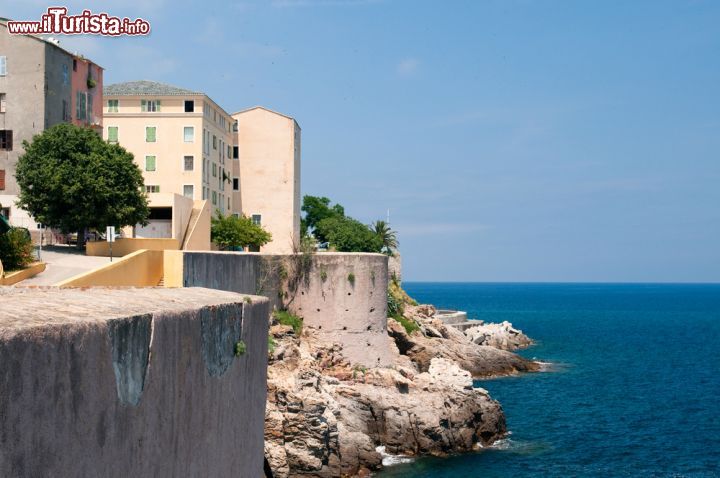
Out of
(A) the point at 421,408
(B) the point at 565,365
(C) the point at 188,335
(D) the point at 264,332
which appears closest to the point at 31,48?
(A) the point at 421,408

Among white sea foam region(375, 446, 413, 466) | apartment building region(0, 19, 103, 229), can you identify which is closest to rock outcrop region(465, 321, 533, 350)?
white sea foam region(375, 446, 413, 466)

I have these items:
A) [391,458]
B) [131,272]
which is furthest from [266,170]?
[131,272]

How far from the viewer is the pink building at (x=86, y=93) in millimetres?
44250

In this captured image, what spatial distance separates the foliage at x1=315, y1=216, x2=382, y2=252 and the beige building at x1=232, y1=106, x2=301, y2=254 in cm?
892

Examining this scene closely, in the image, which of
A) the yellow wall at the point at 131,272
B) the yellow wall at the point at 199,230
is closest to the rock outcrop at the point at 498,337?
the yellow wall at the point at 199,230

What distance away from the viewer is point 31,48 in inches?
1586

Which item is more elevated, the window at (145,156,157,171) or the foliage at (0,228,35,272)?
the window at (145,156,157,171)

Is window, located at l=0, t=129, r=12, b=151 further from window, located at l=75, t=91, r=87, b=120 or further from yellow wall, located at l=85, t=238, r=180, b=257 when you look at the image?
yellow wall, located at l=85, t=238, r=180, b=257

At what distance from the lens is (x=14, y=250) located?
23578mm

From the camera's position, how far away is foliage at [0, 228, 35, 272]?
23234mm

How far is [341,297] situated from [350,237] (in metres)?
41.4

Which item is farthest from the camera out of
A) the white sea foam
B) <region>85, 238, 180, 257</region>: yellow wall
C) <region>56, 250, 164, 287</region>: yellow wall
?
<region>85, 238, 180, 257</region>: yellow wall

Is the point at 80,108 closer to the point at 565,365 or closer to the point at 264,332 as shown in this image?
the point at 264,332

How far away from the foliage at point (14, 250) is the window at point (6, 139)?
57.3 feet
